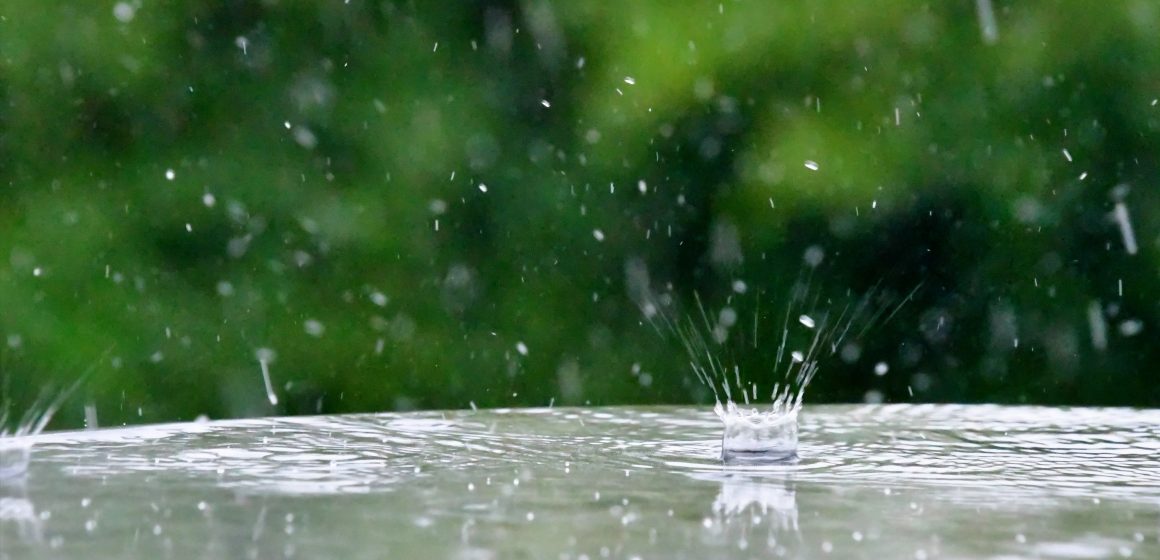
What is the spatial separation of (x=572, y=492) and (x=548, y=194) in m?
6.25

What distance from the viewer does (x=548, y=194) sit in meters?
9.33

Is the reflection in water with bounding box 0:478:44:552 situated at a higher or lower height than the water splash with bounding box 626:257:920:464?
lower

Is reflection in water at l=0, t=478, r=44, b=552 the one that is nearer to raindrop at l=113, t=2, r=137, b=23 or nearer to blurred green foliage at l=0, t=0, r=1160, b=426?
blurred green foliage at l=0, t=0, r=1160, b=426

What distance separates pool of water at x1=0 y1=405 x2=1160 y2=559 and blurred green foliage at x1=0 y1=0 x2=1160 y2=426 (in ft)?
14.8

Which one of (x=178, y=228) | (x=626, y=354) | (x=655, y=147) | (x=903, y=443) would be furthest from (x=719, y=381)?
(x=903, y=443)

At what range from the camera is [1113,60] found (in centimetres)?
878

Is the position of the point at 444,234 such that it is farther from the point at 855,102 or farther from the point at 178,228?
the point at 855,102

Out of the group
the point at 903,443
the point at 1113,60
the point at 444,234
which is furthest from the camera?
the point at 444,234

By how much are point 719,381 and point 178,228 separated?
2905mm

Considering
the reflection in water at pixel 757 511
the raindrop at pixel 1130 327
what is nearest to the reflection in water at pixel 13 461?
the reflection in water at pixel 757 511

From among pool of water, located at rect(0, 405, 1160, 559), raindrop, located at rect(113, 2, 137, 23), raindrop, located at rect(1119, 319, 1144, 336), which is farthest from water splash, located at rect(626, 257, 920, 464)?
pool of water, located at rect(0, 405, 1160, 559)

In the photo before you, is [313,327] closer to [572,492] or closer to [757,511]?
[572,492]

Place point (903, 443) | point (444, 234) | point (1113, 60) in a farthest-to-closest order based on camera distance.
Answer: point (444, 234) < point (1113, 60) < point (903, 443)

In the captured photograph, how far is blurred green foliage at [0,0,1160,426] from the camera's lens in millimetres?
8852
